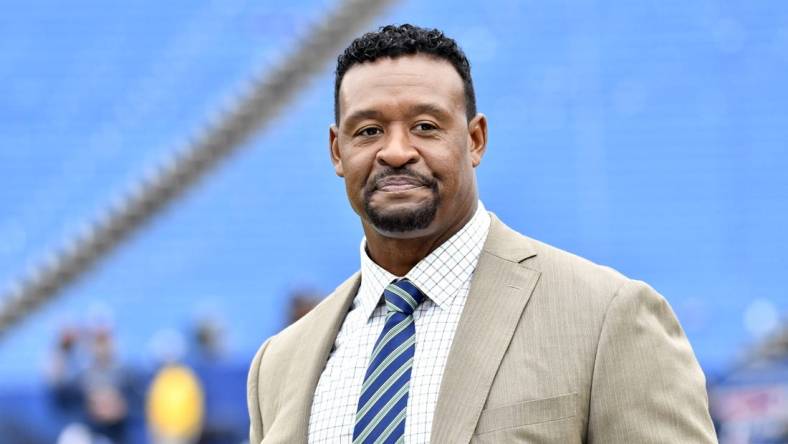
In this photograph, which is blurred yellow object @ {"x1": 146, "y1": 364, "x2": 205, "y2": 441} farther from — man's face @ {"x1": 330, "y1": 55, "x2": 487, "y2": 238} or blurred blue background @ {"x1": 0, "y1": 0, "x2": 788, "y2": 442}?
man's face @ {"x1": 330, "y1": 55, "x2": 487, "y2": 238}

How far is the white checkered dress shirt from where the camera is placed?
6.10 feet

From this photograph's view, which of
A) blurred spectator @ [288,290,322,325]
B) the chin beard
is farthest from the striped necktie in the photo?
blurred spectator @ [288,290,322,325]

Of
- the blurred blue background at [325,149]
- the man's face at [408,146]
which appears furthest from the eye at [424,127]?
the blurred blue background at [325,149]

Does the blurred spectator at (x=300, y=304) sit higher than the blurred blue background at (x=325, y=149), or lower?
lower

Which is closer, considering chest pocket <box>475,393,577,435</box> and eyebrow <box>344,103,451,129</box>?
chest pocket <box>475,393,577,435</box>

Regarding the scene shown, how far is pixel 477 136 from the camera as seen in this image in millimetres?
1981

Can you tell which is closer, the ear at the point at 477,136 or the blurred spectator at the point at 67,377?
the ear at the point at 477,136

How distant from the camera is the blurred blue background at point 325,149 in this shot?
11.5m

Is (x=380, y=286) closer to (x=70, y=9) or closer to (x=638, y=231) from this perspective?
(x=638, y=231)

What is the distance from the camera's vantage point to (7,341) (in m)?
11.4

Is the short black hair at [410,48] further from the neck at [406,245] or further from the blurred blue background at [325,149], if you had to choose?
the blurred blue background at [325,149]

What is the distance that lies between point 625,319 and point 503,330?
0.54 ft

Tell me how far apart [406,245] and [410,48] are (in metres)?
0.27

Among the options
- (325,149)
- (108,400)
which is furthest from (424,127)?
(325,149)
